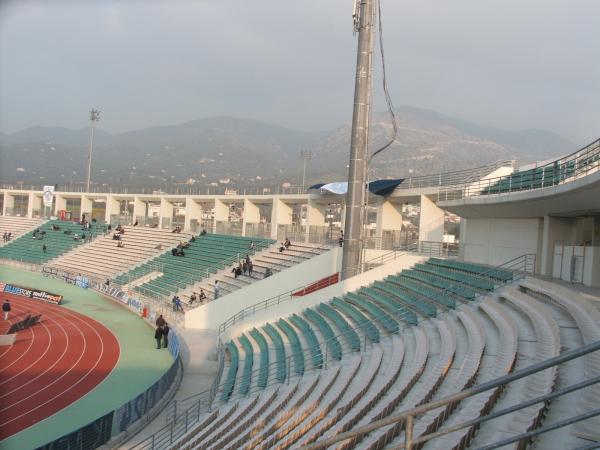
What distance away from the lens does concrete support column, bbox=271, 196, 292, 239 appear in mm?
31266

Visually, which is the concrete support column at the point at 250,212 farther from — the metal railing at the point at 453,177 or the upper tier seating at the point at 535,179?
the upper tier seating at the point at 535,179

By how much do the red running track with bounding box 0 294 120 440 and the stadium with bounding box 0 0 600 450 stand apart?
0.24 ft

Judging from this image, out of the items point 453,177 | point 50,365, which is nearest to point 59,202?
point 50,365

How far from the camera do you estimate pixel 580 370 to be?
21.5 ft

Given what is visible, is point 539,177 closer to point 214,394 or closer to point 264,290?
point 264,290

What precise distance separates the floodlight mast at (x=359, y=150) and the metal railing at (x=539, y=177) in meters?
3.43

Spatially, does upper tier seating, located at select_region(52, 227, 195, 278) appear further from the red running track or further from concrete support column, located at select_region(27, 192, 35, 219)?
concrete support column, located at select_region(27, 192, 35, 219)

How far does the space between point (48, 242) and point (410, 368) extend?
124 ft

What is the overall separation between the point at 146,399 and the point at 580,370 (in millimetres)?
8382

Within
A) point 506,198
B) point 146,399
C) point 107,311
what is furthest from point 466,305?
point 107,311

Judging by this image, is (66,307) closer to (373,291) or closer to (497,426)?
(373,291)

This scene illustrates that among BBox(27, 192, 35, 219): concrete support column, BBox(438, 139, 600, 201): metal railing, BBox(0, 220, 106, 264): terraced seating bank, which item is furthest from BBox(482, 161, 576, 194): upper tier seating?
BBox(27, 192, 35, 219): concrete support column

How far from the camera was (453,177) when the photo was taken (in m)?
21.4

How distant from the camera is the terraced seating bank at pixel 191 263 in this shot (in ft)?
85.0
